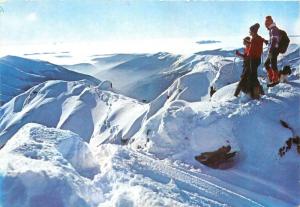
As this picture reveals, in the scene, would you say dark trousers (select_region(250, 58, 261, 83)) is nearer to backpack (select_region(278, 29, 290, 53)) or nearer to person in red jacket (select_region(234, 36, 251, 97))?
person in red jacket (select_region(234, 36, 251, 97))

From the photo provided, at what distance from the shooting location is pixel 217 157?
11.8 meters

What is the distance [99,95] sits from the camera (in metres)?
79.8

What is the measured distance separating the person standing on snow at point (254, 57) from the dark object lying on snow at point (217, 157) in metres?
2.24

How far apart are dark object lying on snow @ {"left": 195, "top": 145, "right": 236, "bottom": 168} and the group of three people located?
2231 millimetres

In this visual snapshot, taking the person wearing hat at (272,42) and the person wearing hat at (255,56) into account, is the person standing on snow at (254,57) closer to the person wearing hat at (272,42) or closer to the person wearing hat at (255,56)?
the person wearing hat at (255,56)

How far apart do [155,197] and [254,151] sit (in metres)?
5.31

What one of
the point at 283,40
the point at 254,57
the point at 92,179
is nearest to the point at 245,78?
the point at 254,57

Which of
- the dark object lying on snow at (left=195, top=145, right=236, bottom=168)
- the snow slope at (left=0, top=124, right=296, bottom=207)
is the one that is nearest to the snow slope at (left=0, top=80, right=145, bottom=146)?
the dark object lying on snow at (left=195, top=145, right=236, bottom=168)

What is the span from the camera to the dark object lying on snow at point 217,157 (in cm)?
1166

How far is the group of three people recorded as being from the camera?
12.8m

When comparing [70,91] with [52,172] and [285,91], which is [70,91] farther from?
[52,172]

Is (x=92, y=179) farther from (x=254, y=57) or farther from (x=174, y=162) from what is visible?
(x=254, y=57)

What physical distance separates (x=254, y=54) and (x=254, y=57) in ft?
0.35

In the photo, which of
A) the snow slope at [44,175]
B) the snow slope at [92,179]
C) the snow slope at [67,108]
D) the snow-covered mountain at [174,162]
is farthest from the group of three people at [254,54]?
the snow slope at [67,108]
